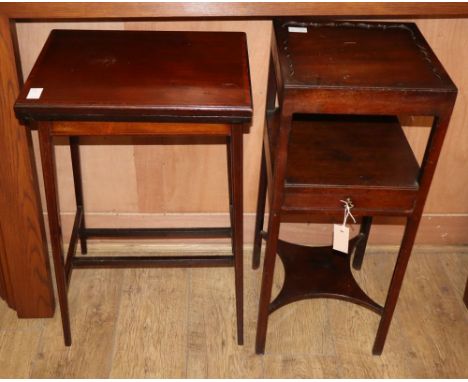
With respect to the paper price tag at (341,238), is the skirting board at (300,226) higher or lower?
lower

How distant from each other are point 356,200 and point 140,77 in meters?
0.54

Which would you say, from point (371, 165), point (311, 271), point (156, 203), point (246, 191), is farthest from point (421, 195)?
point (156, 203)

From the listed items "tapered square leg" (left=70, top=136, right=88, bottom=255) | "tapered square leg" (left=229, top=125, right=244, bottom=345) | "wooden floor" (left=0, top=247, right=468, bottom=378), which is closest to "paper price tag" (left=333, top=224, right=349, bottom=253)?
"tapered square leg" (left=229, top=125, right=244, bottom=345)

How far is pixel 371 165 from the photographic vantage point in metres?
1.41

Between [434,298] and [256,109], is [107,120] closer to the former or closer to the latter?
[256,109]

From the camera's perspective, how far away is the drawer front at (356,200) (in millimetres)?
1350

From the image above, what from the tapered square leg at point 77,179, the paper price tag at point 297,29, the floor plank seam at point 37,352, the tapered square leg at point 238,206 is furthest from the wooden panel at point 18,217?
the paper price tag at point 297,29

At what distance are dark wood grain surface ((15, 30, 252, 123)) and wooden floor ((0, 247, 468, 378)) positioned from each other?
734 mm

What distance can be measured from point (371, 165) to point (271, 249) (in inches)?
11.9

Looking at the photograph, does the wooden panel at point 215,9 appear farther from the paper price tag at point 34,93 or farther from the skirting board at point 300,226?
the skirting board at point 300,226

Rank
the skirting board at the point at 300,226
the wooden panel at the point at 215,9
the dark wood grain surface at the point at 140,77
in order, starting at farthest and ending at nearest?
the skirting board at the point at 300,226
the wooden panel at the point at 215,9
the dark wood grain surface at the point at 140,77

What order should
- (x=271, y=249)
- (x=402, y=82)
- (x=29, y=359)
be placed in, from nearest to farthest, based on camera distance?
(x=402, y=82) < (x=271, y=249) < (x=29, y=359)

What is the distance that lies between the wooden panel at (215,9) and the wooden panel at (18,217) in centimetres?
11

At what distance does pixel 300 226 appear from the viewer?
1961 mm
